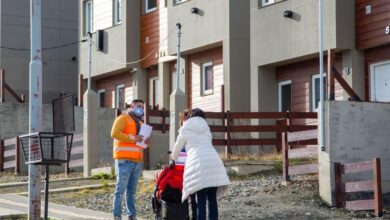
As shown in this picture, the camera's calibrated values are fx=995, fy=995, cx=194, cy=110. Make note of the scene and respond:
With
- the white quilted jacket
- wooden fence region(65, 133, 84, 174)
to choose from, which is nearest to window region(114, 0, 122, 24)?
wooden fence region(65, 133, 84, 174)

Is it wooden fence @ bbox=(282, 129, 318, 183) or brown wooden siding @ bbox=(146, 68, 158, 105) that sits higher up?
brown wooden siding @ bbox=(146, 68, 158, 105)

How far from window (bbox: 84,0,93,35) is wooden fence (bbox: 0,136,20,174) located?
24.0 ft

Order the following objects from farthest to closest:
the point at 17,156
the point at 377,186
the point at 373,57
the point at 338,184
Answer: the point at 17,156 < the point at 373,57 < the point at 338,184 < the point at 377,186

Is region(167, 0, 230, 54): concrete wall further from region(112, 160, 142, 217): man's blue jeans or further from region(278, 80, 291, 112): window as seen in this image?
region(112, 160, 142, 217): man's blue jeans

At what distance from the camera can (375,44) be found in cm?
2284

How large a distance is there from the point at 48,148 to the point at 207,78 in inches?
626

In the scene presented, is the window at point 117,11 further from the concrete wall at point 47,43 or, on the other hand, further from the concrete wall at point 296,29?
the concrete wall at point 296,29

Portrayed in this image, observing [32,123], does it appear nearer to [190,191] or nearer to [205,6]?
[190,191]

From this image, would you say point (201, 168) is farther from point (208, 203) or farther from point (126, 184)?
point (126, 184)

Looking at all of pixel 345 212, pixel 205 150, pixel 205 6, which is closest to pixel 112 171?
pixel 205 6

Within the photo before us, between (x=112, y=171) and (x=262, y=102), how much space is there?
189 inches

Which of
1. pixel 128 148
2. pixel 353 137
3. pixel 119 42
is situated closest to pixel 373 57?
pixel 353 137

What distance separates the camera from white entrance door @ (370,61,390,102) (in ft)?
75.1

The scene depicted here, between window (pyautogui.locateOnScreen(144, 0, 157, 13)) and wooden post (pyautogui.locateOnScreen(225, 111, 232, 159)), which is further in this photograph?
window (pyautogui.locateOnScreen(144, 0, 157, 13))
